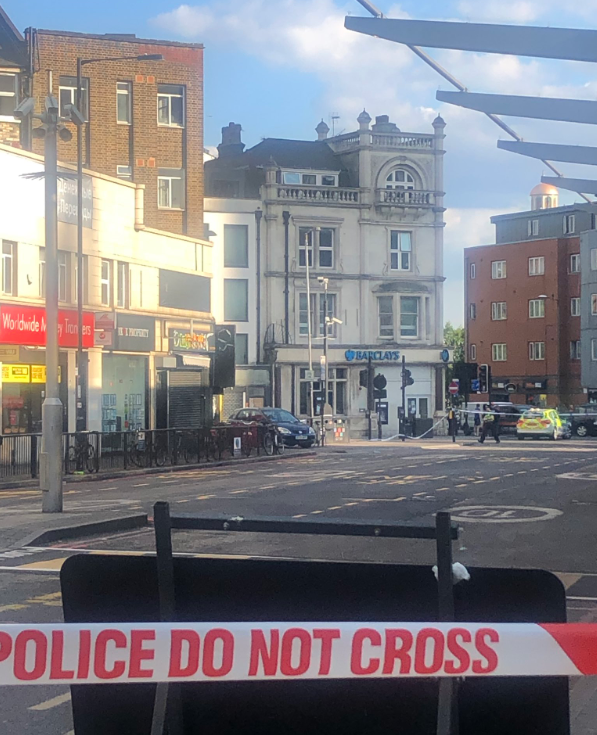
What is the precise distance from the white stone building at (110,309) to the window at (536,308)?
44.1 m

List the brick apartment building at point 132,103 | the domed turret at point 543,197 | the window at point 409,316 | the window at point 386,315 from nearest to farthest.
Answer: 1. the brick apartment building at point 132,103
2. the window at point 386,315
3. the window at point 409,316
4. the domed turret at point 543,197

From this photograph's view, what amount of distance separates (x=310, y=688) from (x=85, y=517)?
46.1 ft

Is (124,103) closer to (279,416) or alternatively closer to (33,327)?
(33,327)

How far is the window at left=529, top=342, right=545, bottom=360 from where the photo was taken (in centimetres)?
8225

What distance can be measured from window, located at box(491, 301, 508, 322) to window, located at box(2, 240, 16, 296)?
5681cm

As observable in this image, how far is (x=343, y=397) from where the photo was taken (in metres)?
62.4

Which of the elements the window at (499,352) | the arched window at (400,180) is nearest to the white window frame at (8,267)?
the arched window at (400,180)

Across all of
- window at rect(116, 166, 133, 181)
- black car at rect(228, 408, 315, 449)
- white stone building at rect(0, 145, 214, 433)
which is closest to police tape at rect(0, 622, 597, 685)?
white stone building at rect(0, 145, 214, 433)

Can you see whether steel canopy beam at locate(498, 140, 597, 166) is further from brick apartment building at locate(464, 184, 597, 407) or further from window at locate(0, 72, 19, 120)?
brick apartment building at locate(464, 184, 597, 407)

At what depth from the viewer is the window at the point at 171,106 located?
4294 centimetres

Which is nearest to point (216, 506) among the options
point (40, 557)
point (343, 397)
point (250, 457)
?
point (40, 557)

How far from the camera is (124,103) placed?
138ft

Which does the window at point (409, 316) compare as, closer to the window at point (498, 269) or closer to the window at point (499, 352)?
the window at point (499, 352)

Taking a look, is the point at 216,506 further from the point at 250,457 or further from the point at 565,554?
the point at 250,457
